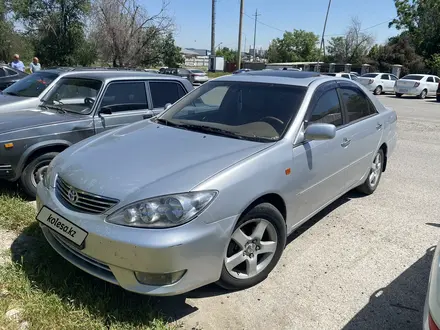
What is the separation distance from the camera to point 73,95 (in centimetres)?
555

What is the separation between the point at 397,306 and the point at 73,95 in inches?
192

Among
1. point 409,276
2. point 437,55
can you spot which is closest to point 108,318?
point 409,276

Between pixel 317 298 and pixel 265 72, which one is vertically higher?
pixel 265 72

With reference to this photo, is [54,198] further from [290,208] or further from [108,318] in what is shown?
[290,208]

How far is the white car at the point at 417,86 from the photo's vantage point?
79.2ft

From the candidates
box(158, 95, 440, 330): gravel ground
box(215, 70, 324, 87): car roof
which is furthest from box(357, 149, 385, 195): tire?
box(215, 70, 324, 87): car roof

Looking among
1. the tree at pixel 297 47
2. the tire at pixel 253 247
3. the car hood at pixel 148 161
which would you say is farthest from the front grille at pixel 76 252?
the tree at pixel 297 47

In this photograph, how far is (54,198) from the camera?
2.85 metres

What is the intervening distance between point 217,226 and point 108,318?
0.95m

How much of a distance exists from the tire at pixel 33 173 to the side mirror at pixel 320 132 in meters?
3.11

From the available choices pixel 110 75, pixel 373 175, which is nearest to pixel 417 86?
pixel 373 175

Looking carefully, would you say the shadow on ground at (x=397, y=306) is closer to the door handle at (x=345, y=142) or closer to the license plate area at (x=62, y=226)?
the door handle at (x=345, y=142)

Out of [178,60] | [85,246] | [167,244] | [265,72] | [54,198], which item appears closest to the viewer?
[167,244]

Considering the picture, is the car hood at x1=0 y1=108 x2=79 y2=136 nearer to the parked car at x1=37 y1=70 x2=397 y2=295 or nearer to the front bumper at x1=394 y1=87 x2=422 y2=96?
the parked car at x1=37 y1=70 x2=397 y2=295
